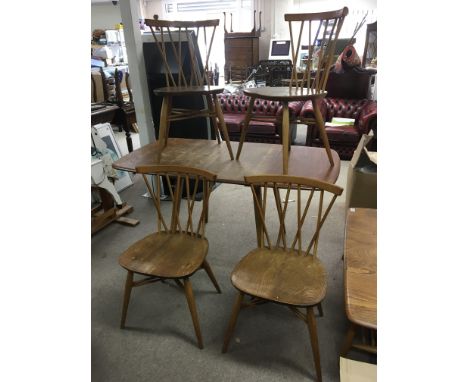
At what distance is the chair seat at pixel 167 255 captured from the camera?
1560 millimetres

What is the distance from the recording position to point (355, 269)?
4.58 feet

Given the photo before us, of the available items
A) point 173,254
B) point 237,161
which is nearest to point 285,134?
point 237,161

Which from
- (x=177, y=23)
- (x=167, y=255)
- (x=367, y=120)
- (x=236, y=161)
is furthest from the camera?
(x=367, y=120)

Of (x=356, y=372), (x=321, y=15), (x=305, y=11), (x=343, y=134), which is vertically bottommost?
(x=356, y=372)

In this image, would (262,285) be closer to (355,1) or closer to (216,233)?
(216,233)

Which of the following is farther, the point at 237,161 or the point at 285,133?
the point at 237,161

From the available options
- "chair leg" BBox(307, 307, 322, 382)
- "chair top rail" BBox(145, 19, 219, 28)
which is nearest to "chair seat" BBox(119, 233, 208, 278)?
"chair leg" BBox(307, 307, 322, 382)

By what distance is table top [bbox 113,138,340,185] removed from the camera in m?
1.67

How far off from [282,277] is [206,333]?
1.90ft

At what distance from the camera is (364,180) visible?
230cm

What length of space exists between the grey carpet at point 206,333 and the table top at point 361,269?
1.62 ft

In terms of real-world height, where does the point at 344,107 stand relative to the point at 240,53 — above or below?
below

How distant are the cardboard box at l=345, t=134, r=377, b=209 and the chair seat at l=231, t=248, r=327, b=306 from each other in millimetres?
953

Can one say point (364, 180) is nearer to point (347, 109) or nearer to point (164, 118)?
point (164, 118)
